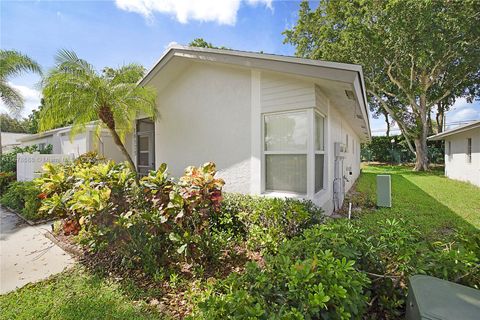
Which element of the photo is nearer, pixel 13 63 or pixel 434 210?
pixel 434 210

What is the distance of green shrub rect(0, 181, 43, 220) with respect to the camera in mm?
6910

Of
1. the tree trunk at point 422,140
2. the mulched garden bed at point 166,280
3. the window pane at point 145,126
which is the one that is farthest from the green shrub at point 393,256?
the tree trunk at point 422,140

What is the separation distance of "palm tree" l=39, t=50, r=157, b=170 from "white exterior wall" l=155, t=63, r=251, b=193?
850 mm

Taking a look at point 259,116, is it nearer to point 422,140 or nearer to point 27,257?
point 27,257

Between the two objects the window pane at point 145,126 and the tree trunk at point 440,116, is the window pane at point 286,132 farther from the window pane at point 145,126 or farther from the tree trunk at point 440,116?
the tree trunk at point 440,116

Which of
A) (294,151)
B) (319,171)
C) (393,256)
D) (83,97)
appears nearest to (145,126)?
(83,97)

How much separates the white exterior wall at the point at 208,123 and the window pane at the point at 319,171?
5.40 feet

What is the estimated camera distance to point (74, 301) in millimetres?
3201

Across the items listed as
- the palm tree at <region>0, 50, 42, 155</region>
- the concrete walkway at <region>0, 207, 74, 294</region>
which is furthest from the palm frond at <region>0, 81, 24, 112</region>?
the concrete walkway at <region>0, 207, 74, 294</region>

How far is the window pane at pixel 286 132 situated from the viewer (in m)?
5.25

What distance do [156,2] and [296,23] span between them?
1810 centimetres

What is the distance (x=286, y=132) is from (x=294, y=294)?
4.00 m

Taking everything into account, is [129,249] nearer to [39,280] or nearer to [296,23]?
[39,280]

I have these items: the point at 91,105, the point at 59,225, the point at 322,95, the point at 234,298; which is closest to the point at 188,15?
the point at 91,105
